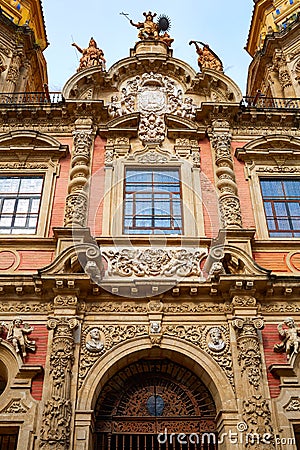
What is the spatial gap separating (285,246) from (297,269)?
0.64m

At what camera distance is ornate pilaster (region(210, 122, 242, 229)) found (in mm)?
11820

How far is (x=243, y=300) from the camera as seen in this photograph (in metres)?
10.4

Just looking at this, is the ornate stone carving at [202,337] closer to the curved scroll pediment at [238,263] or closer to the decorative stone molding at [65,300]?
the curved scroll pediment at [238,263]

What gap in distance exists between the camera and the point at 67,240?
1121 cm

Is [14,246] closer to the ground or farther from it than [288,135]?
closer to the ground

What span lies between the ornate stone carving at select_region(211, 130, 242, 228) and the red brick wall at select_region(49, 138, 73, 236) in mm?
3764

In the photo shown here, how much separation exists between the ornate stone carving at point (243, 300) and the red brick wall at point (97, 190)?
3.47 meters

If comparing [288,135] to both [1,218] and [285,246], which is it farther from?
[1,218]

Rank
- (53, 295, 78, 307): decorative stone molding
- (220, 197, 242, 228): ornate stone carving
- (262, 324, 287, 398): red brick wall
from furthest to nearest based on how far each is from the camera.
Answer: (220, 197, 242, 228): ornate stone carving → (53, 295, 78, 307): decorative stone molding → (262, 324, 287, 398): red brick wall

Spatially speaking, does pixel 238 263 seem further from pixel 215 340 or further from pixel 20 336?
pixel 20 336

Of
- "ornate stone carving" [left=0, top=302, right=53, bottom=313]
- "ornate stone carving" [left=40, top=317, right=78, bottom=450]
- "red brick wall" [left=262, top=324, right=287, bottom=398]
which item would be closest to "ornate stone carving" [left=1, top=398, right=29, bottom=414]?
"ornate stone carving" [left=40, top=317, right=78, bottom=450]

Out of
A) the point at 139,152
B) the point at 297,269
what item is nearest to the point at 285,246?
the point at 297,269

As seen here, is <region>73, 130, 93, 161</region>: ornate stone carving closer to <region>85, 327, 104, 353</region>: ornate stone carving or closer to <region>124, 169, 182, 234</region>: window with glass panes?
<region>124, 169, 182, 234</region>: window with glass panes

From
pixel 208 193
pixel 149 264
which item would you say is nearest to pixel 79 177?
pixel 149 264
